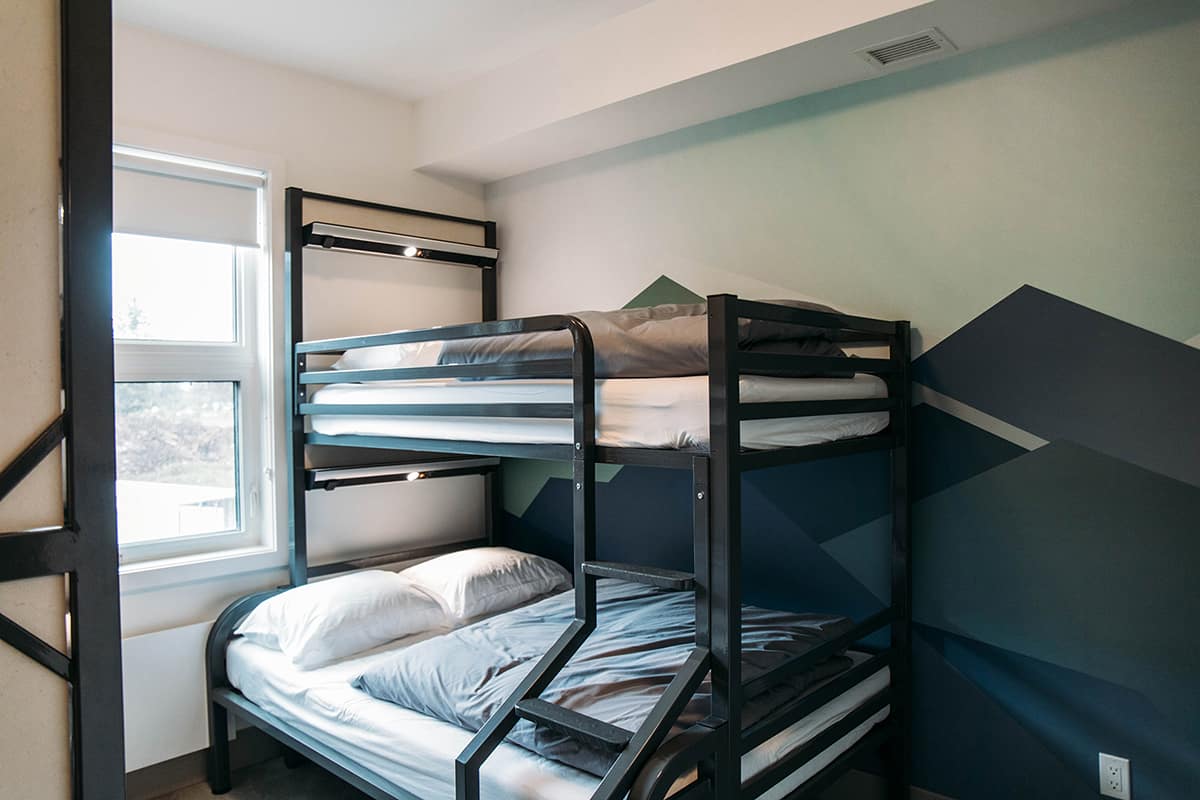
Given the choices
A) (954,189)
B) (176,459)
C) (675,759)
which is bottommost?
(675,759)

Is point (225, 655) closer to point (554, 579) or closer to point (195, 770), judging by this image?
point (195, 770)

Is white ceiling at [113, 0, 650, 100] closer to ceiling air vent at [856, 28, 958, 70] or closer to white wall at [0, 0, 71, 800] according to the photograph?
ceiling air vent at [856, 28, 958, 70]

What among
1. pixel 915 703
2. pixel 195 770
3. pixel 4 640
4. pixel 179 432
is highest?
pixel 179 432

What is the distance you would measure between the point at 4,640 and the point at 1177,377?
7.93 feet

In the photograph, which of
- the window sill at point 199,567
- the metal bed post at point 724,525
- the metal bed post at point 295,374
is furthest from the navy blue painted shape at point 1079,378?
the window sill at point 199,567

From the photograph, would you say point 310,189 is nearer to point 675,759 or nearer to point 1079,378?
point 675,759

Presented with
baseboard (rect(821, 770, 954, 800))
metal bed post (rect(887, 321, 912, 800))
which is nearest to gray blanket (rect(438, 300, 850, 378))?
metal bed post (rect(887, 321, 912, 800))

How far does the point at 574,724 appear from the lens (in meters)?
1.74

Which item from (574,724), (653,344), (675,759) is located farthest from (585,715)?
(653,344)

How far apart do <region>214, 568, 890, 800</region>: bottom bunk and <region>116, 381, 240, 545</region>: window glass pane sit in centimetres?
58

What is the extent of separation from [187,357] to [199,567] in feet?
2.49

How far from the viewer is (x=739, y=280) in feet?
9.39

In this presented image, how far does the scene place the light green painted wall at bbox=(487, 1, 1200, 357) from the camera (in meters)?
2.01

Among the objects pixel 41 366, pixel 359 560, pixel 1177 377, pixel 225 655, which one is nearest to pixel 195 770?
pixel 225 655
